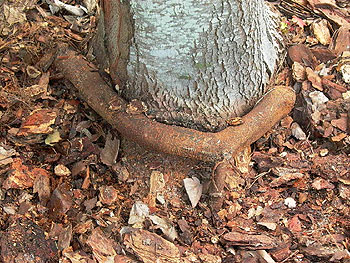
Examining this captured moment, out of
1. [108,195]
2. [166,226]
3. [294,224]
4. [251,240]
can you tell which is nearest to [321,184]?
[294,224]

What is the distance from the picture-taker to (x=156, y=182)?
72.2 inches

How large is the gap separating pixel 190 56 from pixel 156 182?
51 centimetres

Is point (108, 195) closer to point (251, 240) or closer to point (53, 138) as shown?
point (53, 138)

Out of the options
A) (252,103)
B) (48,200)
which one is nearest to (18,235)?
(48,200)

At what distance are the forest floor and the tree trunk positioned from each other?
0.19 metres

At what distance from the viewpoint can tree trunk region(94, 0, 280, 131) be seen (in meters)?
1.63

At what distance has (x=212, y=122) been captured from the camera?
1.81 metres

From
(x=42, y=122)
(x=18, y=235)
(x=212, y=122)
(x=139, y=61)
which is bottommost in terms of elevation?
(x=18, y=235)

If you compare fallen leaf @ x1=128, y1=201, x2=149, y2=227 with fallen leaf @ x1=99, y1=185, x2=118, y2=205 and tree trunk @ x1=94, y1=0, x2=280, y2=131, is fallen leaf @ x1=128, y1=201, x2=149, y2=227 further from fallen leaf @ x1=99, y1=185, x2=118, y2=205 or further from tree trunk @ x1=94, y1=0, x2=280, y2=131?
tree trunk @ x1=94, y1=0, x2=280, y2=131

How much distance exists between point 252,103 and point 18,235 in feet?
3.40

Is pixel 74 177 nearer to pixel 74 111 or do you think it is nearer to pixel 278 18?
pixel 74 111

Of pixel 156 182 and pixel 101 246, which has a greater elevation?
pixel 156 182

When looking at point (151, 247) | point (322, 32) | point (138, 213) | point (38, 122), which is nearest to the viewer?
point (151, 247)

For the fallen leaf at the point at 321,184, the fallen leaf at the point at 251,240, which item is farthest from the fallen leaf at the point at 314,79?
the fallen leaf at the point at 251,240
